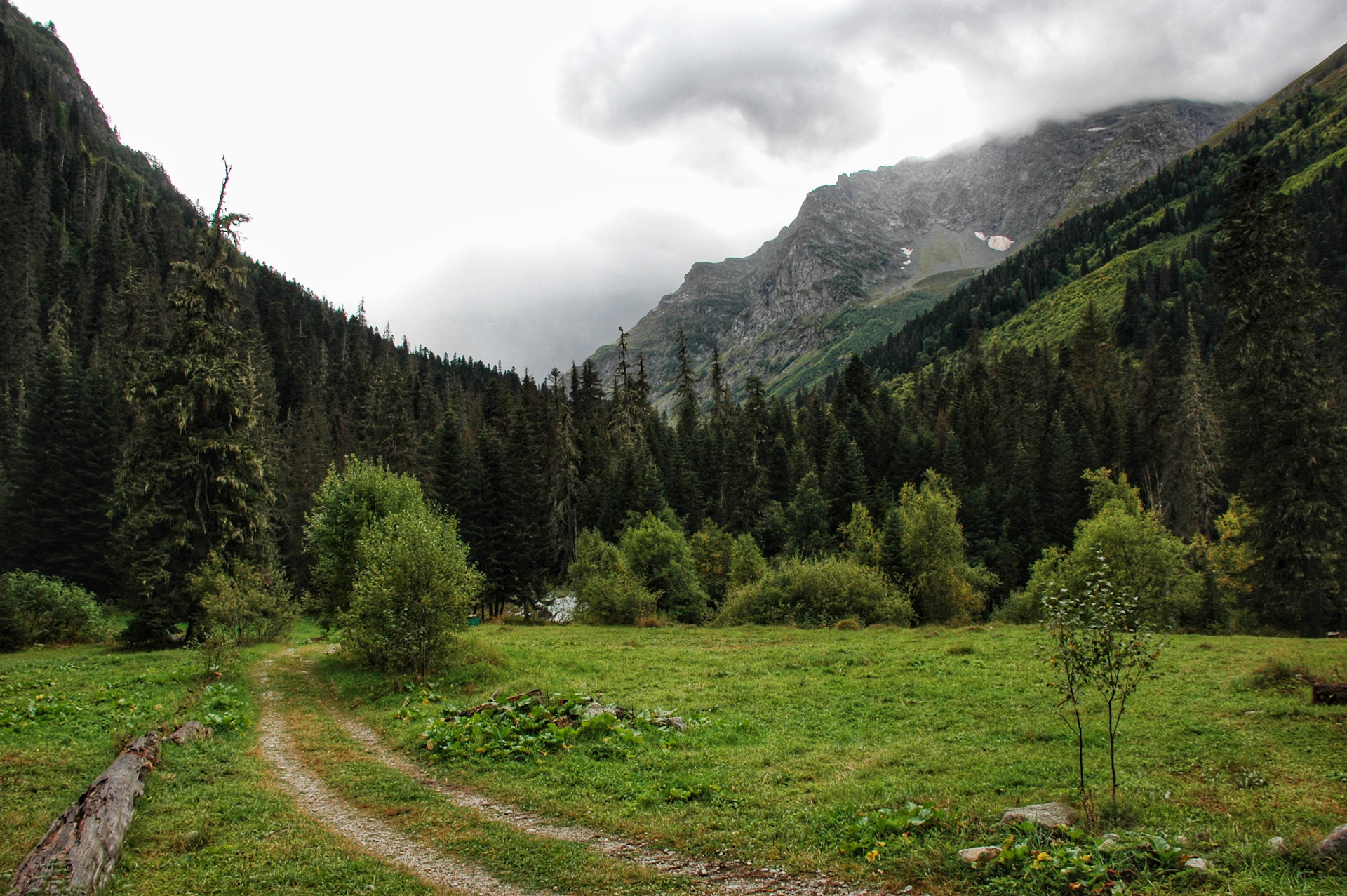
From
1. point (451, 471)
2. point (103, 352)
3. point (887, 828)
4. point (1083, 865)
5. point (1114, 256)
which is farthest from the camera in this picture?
point (1114, 256)

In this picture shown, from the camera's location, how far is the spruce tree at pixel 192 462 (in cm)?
3122

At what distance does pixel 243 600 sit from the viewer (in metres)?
28.0

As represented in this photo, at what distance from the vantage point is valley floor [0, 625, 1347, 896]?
8.95m

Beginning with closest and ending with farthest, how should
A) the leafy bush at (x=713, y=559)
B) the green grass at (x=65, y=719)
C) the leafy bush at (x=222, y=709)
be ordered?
the green grass at (x=65, y=719), the leafy bush at (x=222, y=709), the leafy bush at (x=713, y=559)

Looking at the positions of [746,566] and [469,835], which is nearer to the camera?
[469,835]

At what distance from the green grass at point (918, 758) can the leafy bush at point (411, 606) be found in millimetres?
1274

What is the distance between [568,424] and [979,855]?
61.6 m

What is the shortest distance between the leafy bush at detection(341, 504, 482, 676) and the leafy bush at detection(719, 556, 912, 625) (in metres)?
24.4

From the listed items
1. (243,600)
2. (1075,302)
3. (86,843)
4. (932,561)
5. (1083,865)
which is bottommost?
(1083,865)

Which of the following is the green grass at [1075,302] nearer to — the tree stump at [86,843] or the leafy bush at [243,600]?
the leafy bush at [243,600]

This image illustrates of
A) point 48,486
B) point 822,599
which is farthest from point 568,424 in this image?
point 48,486

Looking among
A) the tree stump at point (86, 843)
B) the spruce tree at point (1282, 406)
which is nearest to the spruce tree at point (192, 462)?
the tree stump at point (86, 843)

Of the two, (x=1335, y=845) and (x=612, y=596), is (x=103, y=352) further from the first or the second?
(x=1335, y=845)

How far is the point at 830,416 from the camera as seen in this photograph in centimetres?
9181
